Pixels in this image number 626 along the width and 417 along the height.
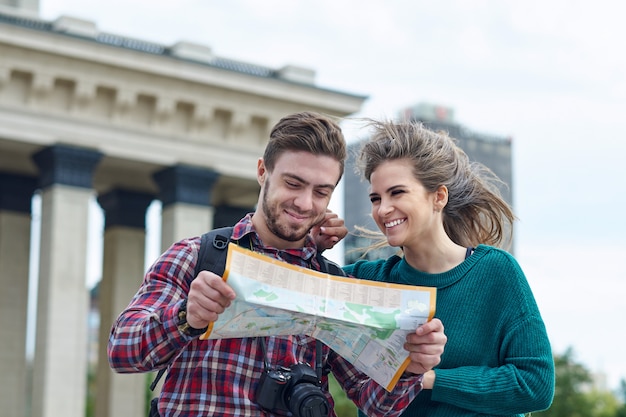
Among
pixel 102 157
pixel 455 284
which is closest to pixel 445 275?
pixel 455 284

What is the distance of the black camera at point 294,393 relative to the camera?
414 centimetres

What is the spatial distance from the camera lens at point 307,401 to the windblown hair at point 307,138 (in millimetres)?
942

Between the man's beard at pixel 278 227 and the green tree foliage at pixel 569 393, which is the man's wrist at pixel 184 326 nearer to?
the man's beard at pixel 278 227

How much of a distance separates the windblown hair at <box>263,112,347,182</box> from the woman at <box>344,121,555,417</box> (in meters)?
0.41

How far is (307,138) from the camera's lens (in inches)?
178

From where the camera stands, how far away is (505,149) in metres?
83.6

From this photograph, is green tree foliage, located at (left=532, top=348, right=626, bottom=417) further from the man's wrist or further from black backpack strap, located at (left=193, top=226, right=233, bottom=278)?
the man's wrist

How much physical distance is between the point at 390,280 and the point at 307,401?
1.32 m

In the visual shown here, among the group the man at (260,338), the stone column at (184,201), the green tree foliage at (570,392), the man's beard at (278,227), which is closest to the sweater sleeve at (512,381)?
the man at (260,338)

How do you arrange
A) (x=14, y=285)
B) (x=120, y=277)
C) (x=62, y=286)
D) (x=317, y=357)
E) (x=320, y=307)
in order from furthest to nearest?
(x=120, y=277)
(x=14, y=285)
(x=62, y=286)
(x=317, y=357)
(x=320, y=307)

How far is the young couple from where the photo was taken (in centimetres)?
414

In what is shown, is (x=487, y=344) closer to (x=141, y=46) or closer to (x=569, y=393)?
(x=141, y=46)

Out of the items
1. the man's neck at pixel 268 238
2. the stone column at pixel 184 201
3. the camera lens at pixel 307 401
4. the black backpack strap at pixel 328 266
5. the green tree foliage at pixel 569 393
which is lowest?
the green tree foliage at pixel 569 393

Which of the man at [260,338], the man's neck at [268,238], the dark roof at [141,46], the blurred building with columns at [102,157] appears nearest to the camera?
the man at [260,338]
